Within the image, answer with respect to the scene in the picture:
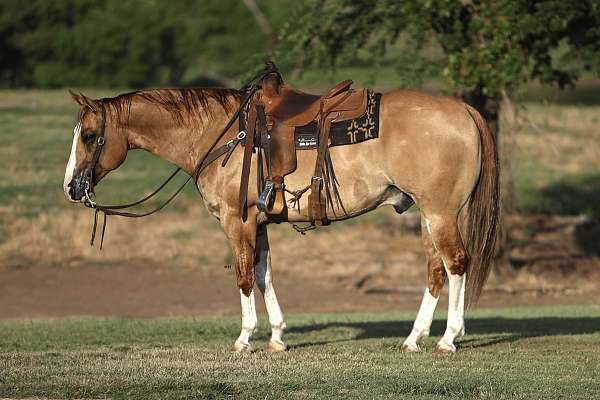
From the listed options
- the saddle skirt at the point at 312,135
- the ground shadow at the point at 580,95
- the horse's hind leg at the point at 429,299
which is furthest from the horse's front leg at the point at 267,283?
the ground shadow at the point at 580,95

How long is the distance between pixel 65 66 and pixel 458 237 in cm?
4765

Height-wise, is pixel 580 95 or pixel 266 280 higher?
pixel 580 95

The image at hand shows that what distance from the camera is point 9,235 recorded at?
83.6 ft

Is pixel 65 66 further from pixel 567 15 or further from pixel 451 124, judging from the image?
pixel 451 124

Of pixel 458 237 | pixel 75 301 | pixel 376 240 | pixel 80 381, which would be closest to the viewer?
pixel 80 381

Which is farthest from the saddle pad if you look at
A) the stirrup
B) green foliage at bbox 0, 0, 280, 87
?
green foliage at bbox 0, 0, 280, 87

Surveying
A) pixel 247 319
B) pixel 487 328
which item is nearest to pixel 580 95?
pixel 487 328

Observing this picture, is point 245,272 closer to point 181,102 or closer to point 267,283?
point 267,283

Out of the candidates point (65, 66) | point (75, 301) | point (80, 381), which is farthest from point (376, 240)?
point (65, 66)

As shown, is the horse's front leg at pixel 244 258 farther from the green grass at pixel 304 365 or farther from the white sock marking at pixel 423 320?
the white sock marking at pixel 423 320

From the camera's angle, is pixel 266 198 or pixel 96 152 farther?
pixel 96 152

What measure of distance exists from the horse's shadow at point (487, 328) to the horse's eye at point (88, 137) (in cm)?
291

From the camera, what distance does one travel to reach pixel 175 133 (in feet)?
38.3

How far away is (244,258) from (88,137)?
190 centimetres
